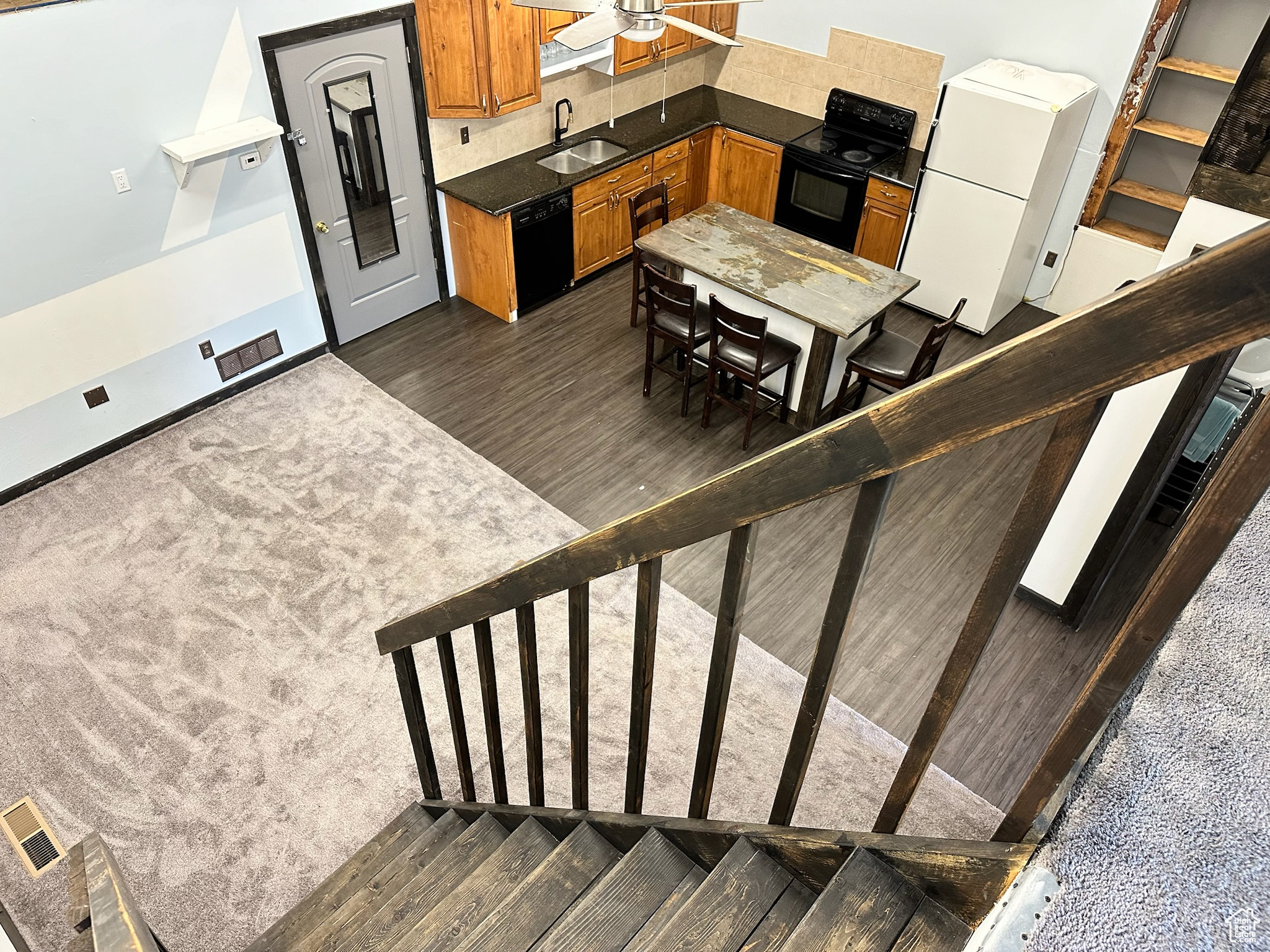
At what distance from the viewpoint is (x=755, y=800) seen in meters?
3.58

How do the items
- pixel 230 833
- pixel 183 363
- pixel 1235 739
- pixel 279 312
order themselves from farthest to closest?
pixel 279 312 < pixel 183 363 < pixel 230 833 < pixel 1235 739

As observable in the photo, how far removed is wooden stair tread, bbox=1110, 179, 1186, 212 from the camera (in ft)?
18.4

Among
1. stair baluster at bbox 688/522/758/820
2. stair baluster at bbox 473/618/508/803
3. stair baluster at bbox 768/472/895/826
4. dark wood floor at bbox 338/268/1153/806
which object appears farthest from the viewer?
dark wood floor at bbox 338/268/1153/806

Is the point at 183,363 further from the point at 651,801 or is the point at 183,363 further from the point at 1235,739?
the point at 1235,739

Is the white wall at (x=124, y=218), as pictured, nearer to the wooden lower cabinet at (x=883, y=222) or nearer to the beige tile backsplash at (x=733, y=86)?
the beige tile backsplash at (x=733, y=86)

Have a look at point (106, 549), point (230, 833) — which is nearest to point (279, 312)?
point (106, 549)

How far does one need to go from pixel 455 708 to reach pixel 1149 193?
564 centimetres

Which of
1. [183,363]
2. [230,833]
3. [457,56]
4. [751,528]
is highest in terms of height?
[751,528]

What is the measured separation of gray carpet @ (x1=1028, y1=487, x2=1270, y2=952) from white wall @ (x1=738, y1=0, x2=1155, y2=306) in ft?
18.9

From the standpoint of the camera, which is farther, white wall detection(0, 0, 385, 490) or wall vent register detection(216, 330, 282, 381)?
wall vent register detection(216, 330, 282, 381)

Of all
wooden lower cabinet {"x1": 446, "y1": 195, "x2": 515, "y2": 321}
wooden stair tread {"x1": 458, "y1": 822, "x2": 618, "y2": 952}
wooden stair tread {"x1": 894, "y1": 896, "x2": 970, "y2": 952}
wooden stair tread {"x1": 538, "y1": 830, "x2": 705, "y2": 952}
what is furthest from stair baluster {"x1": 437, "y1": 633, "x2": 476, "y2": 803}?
wooden lower cabinet {"x1": 446, "y1": 195, "x2": 515, "y2": 321}

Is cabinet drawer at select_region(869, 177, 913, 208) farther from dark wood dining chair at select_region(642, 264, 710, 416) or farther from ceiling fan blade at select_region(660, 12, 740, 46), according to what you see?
ceiling fan blade at select_region(660, 12, 740, 46)

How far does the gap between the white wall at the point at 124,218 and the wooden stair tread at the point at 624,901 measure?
14.3 feet

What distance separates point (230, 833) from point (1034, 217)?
228 inches
